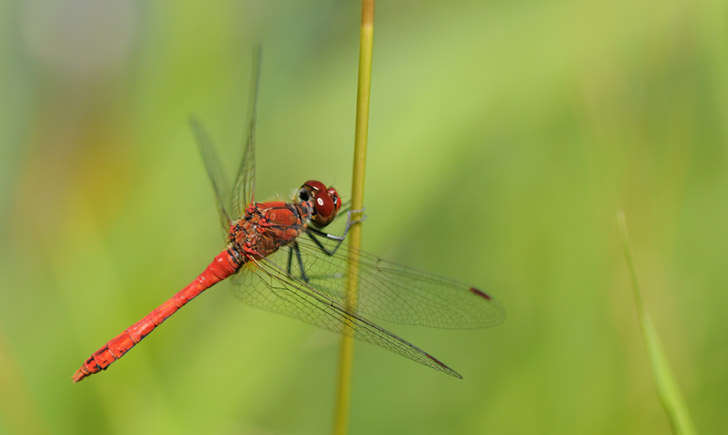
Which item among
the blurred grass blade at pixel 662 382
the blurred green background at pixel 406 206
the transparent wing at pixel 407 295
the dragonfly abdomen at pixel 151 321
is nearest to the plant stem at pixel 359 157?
the transparent wing at pixel 407 295

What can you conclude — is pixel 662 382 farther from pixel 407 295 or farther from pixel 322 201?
pixel 322 201

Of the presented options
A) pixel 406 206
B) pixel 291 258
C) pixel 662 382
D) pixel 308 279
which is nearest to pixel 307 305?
pixel 308 279

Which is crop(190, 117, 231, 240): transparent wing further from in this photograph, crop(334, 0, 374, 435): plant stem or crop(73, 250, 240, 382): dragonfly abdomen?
crop(334, 0, 374, 435): plant stem

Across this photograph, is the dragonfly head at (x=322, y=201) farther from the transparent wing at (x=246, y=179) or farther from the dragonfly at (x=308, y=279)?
the transparent wing at (x=246, y=179)

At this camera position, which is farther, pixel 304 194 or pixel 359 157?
pixel 304 194

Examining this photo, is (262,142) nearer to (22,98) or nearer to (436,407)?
(22,98)
